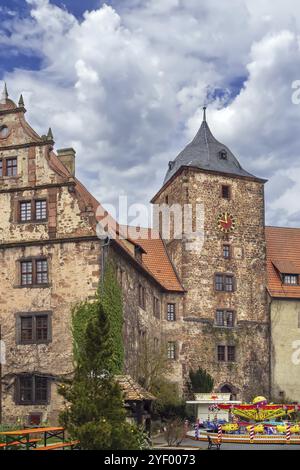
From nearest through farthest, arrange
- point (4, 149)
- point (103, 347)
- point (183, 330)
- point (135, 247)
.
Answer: point (103, 347), point (4, 149), point (135, 247), point (183, 330)

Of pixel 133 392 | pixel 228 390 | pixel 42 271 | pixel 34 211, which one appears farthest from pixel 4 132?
pixel 228 390

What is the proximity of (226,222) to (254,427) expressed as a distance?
1652cm

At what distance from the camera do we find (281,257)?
172 feet

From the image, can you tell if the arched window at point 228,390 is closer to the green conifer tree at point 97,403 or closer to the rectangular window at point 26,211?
the rectangular window at point 26,211

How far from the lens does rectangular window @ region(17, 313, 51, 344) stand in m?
32.9

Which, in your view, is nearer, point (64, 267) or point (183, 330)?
point (64, 267)

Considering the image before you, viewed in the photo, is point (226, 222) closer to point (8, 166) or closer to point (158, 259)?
point (158, 259)

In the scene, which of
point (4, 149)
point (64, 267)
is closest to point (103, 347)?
point (64, 267)

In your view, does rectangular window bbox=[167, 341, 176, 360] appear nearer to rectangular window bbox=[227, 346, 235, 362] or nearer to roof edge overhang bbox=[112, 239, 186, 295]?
roof edge overhang bbox=[112, 239, 186, 295]

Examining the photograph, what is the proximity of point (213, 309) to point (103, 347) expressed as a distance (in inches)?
1158

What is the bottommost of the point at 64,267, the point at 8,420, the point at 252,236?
the point at 8,420

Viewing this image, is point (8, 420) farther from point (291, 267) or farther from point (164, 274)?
point (291, 267)

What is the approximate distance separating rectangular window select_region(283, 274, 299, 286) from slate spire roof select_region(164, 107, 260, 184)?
6986 mm

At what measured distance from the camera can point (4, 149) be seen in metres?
34.7
